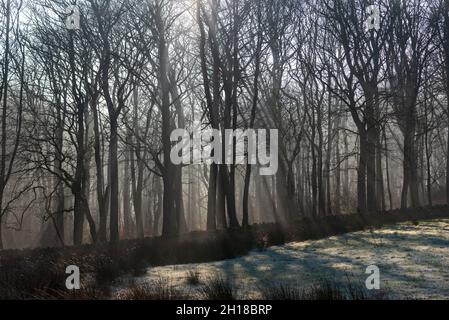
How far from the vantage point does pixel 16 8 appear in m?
23.0

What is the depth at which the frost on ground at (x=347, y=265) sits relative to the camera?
7648 mm

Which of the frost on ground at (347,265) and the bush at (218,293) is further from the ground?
the bush at (218,293)

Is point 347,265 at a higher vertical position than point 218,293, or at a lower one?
lower

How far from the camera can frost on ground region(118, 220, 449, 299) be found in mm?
7648

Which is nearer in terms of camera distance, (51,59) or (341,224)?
(341,224)

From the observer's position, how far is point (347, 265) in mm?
9633

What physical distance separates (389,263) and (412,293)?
8.85 feet

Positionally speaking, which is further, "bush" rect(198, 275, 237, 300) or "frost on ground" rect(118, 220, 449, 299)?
"frost on ground" rect(118, 220, 449, 299)

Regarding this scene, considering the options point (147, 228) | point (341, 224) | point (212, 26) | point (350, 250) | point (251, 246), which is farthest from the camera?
point (147, 228)

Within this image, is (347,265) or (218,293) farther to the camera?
(347,265)

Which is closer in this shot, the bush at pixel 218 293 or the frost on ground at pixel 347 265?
the bush at pixel 218 293

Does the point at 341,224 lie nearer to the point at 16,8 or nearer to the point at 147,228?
the point at 16,8

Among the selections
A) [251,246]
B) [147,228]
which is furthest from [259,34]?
[147,228]

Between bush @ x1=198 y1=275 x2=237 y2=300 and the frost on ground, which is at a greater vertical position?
bush @ x1=198 y1=275 x2=237 y2=300
